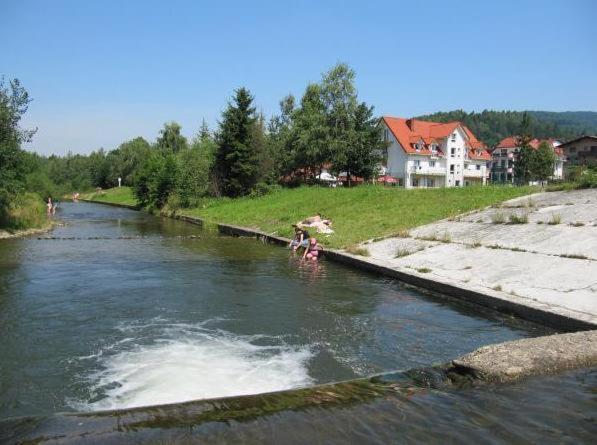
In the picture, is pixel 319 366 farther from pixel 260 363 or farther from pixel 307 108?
pixel 307 108

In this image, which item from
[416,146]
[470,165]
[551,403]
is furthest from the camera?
[470,165]

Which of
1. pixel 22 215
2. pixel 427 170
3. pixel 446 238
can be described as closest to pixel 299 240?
pixel 446 238

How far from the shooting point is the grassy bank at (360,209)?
23764mm

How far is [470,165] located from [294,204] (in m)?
48.5

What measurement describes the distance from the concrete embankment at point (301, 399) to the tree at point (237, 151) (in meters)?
43.7

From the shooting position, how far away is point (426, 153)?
238 feet

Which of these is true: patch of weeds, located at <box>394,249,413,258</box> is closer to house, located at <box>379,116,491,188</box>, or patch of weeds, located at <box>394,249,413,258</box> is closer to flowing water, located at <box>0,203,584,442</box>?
flowing water, located at <box>0,203,584,442</box>

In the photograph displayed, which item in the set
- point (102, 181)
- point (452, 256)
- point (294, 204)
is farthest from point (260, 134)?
point (102, 181)

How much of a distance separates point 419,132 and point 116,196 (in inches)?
1987

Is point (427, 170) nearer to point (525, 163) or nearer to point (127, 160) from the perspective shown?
point (525, 163)

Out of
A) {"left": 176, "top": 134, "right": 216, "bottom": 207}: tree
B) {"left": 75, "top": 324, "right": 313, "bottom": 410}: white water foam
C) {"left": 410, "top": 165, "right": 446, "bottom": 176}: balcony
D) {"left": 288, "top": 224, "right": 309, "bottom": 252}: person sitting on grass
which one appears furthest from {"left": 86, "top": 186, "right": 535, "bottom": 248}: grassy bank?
{"left": 410, "top": 165, "right": 446, "bottom": 176}: balcony

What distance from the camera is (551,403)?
6074 mm

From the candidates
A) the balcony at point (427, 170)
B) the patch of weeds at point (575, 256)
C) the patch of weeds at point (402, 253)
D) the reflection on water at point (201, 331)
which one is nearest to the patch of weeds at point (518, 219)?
the patch of weeds at point (402, 253)

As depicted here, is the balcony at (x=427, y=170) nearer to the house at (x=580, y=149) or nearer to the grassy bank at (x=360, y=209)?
the house at (x=580, y=149)
